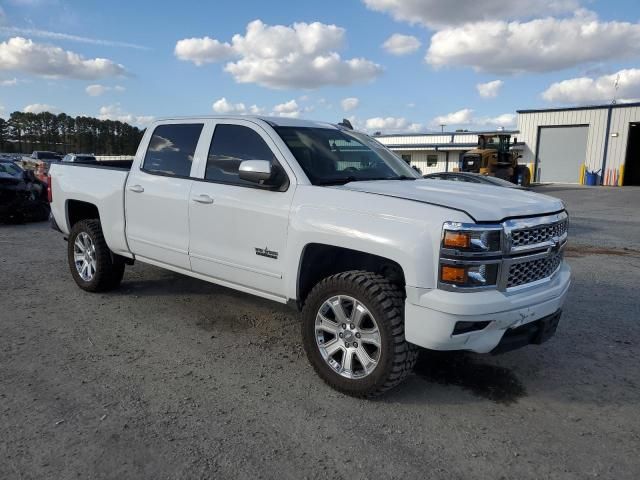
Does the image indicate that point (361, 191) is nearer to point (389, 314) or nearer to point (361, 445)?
point (389, 314)

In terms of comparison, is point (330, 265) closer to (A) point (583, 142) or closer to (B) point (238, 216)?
(B) point (238, 216)

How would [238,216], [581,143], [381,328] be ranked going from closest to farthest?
1. [381,328]
2. [238,216]
3. [581,143]

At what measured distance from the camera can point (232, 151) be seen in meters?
4.31

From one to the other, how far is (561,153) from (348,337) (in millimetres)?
39858

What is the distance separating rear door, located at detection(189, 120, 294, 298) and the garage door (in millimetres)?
38925

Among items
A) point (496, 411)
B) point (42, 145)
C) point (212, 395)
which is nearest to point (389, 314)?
point (496, 411)

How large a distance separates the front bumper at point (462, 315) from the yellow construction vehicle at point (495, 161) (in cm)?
2457

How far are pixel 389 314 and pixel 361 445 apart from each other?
813 mm

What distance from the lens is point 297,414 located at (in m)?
3.24

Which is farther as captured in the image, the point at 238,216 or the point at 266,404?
the point at 238,216

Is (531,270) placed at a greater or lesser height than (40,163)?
lesser

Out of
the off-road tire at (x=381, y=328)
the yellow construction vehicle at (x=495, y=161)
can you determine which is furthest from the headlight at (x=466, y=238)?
the yellow construction vehicle at (x=495, y=161)

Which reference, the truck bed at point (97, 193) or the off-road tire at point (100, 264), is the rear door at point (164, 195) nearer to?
the truck bed at point (97, 193)

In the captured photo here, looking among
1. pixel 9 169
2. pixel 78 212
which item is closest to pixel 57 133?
pixel 9 169
